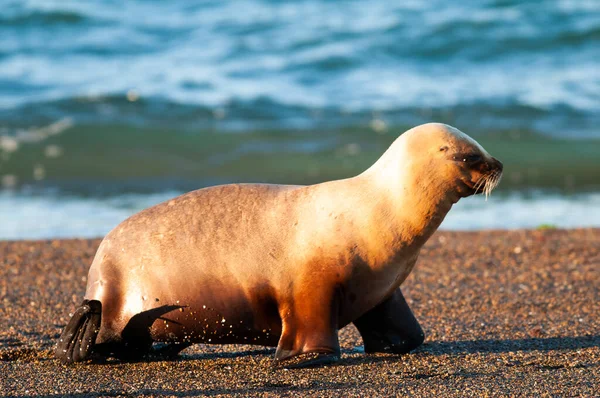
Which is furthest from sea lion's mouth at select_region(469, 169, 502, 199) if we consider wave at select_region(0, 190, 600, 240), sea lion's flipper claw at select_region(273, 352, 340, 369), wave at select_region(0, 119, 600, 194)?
wave at select_region(0, 119, 600, 194)

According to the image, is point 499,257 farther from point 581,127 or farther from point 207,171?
point 581,127

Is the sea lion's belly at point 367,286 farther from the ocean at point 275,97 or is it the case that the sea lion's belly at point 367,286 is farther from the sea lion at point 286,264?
the ocean at point 275,97

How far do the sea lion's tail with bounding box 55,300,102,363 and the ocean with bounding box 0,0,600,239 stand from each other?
188 inches

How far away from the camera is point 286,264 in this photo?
5035 millimetres

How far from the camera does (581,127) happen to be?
18594 millimetres

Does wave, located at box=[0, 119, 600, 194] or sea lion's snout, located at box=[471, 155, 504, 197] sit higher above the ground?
sea lion's snout, located at box=[471, 155, 504, 197]

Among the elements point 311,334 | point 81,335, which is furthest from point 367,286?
point 81,335

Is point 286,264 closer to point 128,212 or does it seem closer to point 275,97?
point 128,212

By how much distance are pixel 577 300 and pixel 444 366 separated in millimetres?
2143

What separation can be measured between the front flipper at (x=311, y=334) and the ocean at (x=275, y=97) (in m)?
5.25

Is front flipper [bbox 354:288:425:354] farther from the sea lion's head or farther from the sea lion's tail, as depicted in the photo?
the sea lion's tail

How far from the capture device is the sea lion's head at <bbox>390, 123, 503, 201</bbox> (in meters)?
5.05

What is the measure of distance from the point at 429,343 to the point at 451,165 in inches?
47.8

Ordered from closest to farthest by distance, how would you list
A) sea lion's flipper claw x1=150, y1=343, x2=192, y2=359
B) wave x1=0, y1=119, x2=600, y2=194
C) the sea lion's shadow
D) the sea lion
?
the sea lion < sea lion's flipper claw x1=150, y1=343, x2=192, y2=359 < the sea lion's shadow < wave x1=0, y1=119, x2=600, y2=194
